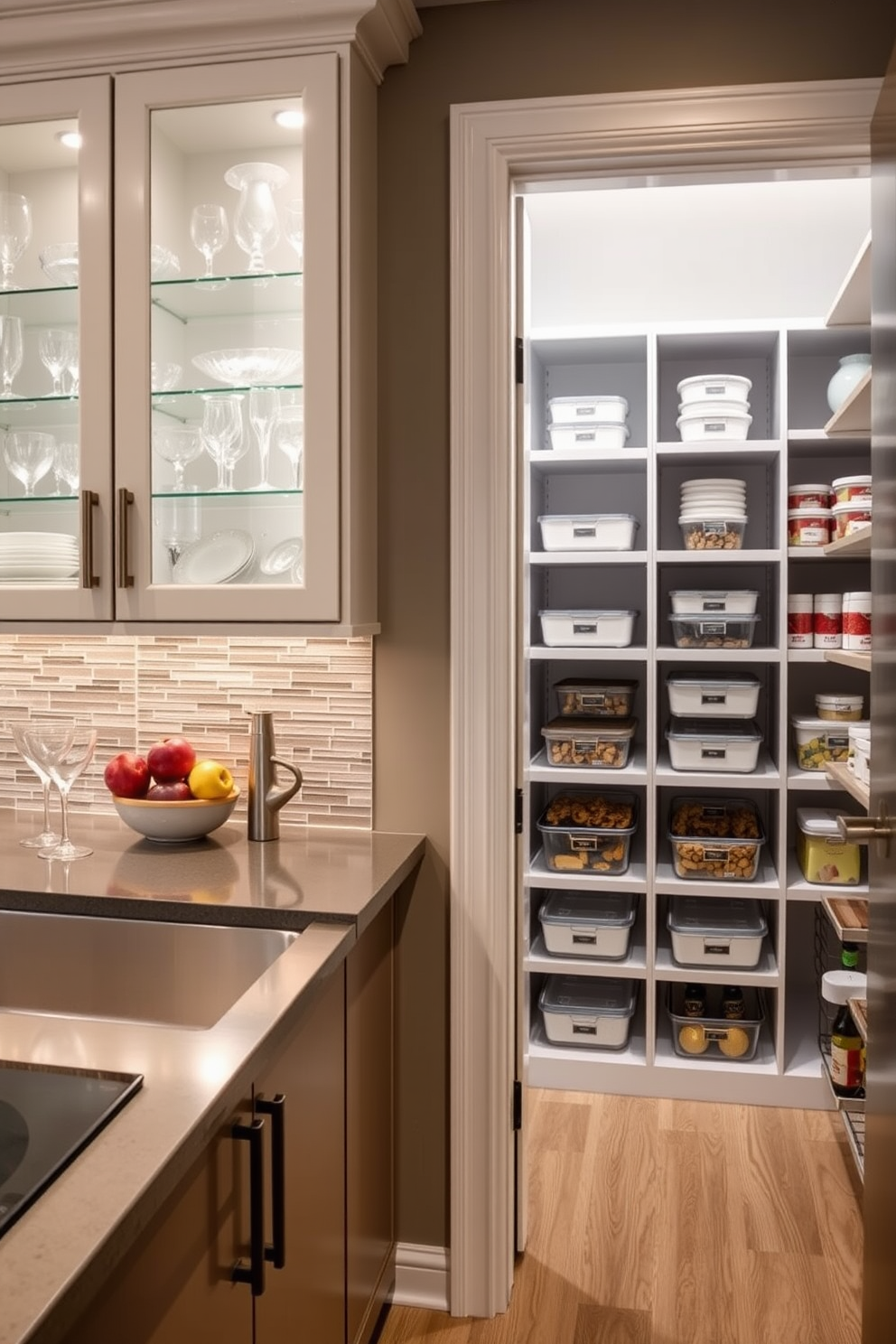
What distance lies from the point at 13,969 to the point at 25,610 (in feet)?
2.11

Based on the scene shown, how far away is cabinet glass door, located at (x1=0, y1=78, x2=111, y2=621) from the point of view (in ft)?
6.41

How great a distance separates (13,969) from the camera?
184 centimetres

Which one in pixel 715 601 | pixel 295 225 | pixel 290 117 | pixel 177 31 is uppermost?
pixel 177 31

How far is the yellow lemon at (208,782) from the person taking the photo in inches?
80.0

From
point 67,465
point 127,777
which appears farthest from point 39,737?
point 67,465

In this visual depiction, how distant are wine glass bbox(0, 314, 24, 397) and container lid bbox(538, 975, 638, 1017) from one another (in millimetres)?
2245

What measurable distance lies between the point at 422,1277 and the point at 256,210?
6.74ft

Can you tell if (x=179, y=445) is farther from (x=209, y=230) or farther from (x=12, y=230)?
(x=12, y=230)

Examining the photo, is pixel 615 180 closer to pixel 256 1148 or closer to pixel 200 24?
pixel 200 24

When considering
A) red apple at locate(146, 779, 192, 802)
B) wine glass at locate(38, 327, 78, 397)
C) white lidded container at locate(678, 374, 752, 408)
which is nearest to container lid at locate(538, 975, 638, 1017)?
red apple at locate(146, 779, 192, 802)

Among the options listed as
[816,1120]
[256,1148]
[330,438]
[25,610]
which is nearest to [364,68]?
[330,438]

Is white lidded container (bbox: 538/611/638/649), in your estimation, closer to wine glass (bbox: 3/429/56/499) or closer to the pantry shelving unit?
the pantry shelving unit

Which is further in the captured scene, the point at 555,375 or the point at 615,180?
the point at 555,375

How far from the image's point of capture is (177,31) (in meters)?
1.89
